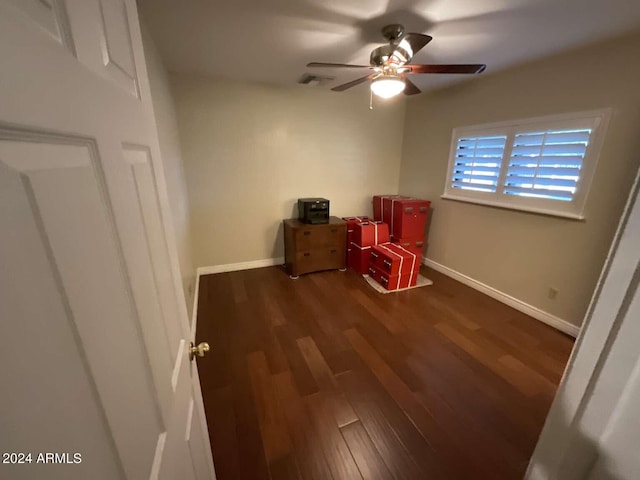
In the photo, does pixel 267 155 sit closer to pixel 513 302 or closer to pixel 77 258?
pixel 77 258

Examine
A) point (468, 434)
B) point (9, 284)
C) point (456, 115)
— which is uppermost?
point (456, 115)

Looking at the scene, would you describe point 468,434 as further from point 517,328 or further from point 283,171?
point 283,171

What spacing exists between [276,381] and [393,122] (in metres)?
3.55

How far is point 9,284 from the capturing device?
245mm

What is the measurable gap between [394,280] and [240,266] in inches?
78.6

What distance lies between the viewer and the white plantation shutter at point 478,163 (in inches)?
104

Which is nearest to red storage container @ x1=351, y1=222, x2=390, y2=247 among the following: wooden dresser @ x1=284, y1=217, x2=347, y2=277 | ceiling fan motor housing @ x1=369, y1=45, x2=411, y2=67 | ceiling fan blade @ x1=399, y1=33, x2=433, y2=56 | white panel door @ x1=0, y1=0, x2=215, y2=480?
wooden dresser @ x1=284, y1=217, x2=347, y2=277

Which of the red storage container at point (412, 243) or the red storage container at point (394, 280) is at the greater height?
the red storage container at point (412, 243)

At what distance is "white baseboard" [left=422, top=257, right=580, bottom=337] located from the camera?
223cm

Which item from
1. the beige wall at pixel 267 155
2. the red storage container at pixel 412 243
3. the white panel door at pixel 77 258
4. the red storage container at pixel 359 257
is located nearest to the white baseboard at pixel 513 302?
the red storage container at pixel 412 243

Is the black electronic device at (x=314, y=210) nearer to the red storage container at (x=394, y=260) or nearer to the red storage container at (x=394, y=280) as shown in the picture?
the red storage container at (x=394, y=260)

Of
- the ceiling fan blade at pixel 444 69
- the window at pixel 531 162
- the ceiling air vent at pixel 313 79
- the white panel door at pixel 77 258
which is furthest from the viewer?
the ceiling air vent at pixel 313 79

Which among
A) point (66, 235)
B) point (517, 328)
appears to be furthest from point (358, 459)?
point (517, 328)

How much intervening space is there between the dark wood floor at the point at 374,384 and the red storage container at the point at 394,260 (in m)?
0.31
